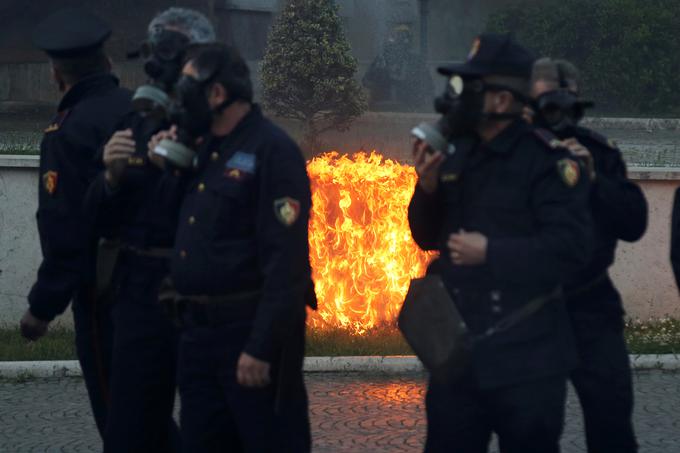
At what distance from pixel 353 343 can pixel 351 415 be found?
161 cm

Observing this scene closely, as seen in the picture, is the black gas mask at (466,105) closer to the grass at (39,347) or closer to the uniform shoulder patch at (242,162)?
the uniform shoulder patch at (242,162)

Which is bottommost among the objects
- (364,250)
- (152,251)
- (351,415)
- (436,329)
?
(351,415)

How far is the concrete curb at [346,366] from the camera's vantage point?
779 cm

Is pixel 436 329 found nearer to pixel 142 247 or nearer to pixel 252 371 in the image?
pixel 252 371

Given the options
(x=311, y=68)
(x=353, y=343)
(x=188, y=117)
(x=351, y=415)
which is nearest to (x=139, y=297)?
(x=188, y=117)

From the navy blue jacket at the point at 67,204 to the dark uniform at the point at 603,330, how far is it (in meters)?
1.85

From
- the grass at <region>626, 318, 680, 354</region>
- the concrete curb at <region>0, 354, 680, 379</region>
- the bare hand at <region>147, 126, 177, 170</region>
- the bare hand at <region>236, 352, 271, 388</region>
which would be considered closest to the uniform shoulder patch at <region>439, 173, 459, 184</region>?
the bare hand at <region>236, 352, 271, 388</region>

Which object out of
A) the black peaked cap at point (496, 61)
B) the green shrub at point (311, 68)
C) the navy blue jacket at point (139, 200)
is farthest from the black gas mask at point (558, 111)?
the green shrub at point (311, 68)

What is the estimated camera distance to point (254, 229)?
4059mm

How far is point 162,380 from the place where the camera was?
182 inches

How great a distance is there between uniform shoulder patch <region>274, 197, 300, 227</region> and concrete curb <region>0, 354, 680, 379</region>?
4034 millimetres

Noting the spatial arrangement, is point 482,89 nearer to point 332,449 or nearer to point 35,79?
point 332,449

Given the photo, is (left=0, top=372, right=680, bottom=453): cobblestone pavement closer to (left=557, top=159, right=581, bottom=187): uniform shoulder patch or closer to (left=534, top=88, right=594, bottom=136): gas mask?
(left=534, top=88, right=594, bottom=136): gas mask

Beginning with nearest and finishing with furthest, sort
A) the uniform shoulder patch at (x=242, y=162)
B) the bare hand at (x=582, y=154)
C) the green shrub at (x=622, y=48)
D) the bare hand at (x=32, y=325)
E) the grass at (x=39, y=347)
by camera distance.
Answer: the uniform shoulder patch at (x=242, y=162) → the bare hand at (x=582, y=154) → the bare hand at (x=32, y=325) → the grass at (x=39, y=347) → the green shrub at (x=622, y=48)
